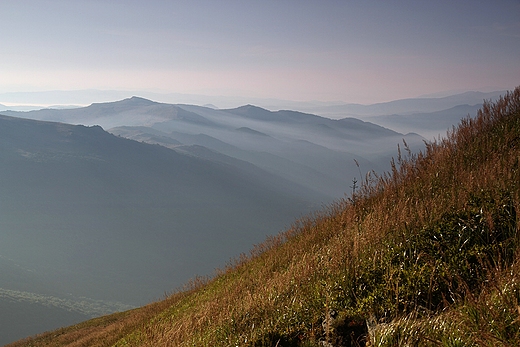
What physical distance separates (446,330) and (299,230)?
8533 millimetres

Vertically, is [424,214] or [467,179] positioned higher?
[467,179]

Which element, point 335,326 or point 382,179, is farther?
point 382,179

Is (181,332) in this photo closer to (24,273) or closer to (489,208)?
(489,208)

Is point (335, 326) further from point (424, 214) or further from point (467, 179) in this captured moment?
point (467, 179)

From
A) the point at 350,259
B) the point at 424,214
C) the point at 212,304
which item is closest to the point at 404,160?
the point at 424,214

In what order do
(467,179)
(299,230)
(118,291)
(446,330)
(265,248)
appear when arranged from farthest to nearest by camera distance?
(118,291), (265,248), (299,230), (467,179), (446,330)

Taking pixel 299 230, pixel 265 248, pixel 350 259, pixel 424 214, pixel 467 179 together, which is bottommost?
pixel 265 248

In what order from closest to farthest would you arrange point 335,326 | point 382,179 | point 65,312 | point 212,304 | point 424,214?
point 335,326
point 424,214
point 212,304
point 382,179
point 65,312

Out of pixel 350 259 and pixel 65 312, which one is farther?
pixel 65 312

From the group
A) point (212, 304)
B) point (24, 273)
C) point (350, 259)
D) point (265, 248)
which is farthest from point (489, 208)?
point (24, 273)

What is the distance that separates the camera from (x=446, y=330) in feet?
12.1

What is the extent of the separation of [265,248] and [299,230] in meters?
1.76

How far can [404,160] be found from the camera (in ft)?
31.8

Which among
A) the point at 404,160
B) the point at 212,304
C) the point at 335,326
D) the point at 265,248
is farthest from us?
the point at 265,248
